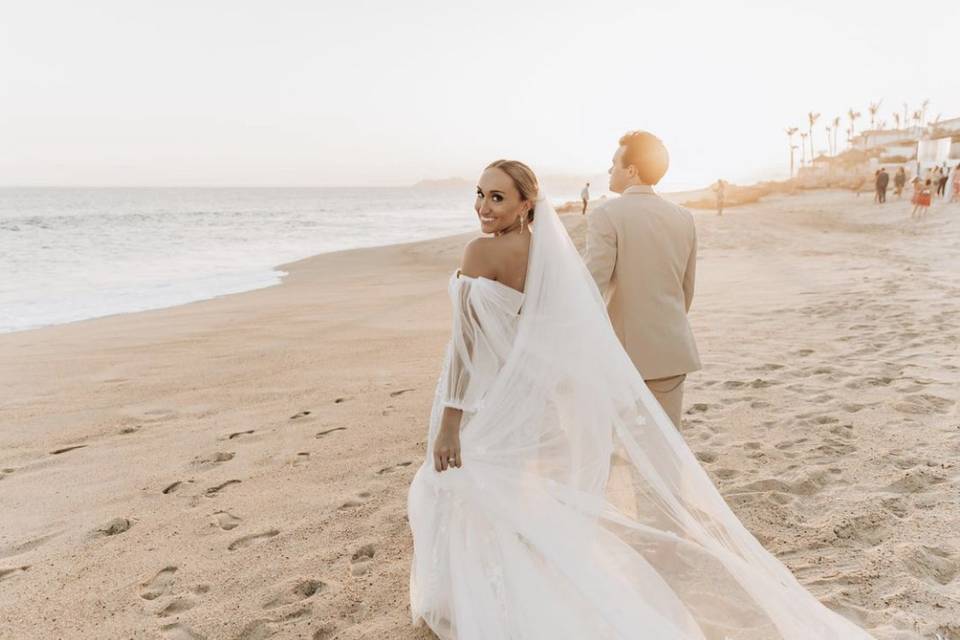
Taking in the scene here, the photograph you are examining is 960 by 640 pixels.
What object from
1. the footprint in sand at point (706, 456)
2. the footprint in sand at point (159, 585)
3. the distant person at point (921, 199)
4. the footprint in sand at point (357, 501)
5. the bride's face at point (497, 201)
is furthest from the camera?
the distant person at point (921, 199)

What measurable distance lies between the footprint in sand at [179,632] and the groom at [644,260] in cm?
244

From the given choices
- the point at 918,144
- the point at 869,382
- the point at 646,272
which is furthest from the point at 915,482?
the point at 918,144

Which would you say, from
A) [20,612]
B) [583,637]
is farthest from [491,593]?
[20,612]

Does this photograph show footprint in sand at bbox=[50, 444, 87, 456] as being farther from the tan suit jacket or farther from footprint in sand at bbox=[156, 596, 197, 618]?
the tan suit jacket

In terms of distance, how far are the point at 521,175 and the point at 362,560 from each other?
7.51 feet

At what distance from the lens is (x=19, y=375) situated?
719 cm

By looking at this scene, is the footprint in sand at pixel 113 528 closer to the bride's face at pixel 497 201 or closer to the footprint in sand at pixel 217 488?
the footprint in sand at pixel 217 488

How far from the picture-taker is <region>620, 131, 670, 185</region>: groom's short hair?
2967 mm

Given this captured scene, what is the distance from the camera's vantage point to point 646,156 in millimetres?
2967

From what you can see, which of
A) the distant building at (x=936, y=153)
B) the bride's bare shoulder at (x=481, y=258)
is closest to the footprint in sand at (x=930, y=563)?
the bride's bare shoulder at (x=481, y=258)

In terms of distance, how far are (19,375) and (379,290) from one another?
7.41 metres

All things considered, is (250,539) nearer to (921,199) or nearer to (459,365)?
(459,365)

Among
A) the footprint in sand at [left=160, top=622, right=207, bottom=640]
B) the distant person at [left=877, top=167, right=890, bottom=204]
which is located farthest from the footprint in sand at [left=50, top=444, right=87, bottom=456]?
the distant person at [left=877, top=167, right=890, bottom=204]

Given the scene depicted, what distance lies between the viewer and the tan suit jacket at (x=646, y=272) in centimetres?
296
